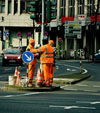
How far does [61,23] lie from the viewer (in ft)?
258

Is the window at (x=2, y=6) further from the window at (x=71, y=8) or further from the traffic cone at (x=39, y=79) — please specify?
the traffic cone at (x=39, y=79)

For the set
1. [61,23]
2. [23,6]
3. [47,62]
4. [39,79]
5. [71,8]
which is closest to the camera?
[39,79]

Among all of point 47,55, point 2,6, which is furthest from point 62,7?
point 47,55

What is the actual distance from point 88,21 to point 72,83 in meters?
46.7

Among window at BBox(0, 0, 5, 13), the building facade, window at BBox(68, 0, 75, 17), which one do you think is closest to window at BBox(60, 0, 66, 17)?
the building facade

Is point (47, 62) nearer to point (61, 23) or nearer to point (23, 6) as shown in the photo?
point (61, 23)

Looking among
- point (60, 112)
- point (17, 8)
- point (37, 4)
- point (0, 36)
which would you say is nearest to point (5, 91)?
point (37, 4)

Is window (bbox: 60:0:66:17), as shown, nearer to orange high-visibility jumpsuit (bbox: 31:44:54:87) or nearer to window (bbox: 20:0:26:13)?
window (bbox: 20:0:26:13)

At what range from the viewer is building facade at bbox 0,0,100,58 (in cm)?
7260

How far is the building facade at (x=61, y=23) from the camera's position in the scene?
72600 millimetres

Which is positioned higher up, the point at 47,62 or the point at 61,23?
the point at 47,62

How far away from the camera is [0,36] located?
87.5 metres

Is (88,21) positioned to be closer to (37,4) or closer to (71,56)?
(71,56)

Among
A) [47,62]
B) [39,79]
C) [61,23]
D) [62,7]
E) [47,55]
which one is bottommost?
[61,23]
